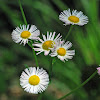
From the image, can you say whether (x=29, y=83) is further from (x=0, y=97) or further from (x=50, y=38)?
(x=0, y=97)

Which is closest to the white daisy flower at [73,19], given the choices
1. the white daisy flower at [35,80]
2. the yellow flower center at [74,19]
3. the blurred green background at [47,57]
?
the yellow flower center at [74,19]

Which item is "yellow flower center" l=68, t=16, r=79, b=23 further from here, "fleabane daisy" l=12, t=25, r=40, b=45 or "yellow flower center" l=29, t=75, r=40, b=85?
"yellow flower center" l=29, t=75, r=40, b=85

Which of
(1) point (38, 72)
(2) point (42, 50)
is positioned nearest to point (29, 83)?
(1) point (38, 72)

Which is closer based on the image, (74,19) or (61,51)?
(61,51)

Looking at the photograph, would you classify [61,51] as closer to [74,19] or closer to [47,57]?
[74,19]

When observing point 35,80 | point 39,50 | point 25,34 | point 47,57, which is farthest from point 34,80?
point 47,57

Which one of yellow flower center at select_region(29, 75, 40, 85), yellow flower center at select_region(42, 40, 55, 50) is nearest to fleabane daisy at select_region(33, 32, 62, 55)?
yellow flower center at select_region(42, 40, 55, 50)

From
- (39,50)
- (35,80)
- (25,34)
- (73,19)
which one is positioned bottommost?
(35,80)
